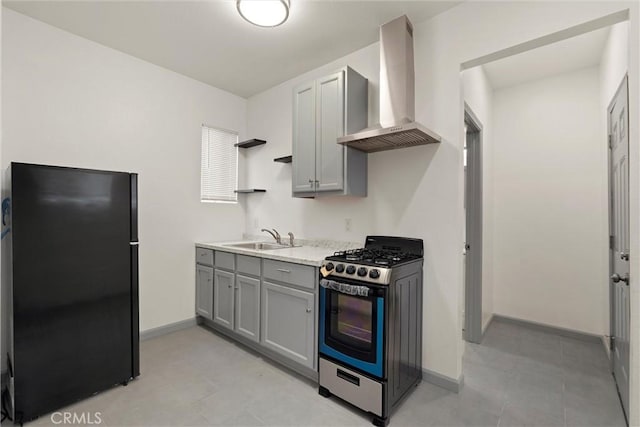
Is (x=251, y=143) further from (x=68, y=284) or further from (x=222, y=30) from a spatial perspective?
(x=68, y=284)

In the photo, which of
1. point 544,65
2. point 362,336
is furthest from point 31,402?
point 544,65

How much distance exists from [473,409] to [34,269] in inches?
120

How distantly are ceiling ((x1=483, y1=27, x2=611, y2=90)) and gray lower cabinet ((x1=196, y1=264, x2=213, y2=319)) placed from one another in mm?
3842

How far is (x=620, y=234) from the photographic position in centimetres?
215

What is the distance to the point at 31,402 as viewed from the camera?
1903 millimetres

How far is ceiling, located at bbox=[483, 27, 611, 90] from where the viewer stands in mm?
2768

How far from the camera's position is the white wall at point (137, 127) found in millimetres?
2430

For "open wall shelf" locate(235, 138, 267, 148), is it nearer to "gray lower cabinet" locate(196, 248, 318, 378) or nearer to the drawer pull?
"gray lower cabinet" locate(196, 248, 318, 378)

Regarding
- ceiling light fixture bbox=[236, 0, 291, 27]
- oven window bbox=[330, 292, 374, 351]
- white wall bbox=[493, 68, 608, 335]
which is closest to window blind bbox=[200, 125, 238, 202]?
ceiling light fixture bbox=[236, 0, 291, 27]

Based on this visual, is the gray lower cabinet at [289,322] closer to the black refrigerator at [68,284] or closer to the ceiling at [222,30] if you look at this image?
the black refrigerator at [68,284]

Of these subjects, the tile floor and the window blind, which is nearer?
the tile floor

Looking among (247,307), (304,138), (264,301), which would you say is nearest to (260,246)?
(247,307)

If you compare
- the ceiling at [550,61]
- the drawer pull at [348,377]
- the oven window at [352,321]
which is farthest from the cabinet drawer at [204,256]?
the ceiling at [550,61]

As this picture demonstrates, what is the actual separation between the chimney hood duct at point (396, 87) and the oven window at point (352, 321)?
3.98ft
